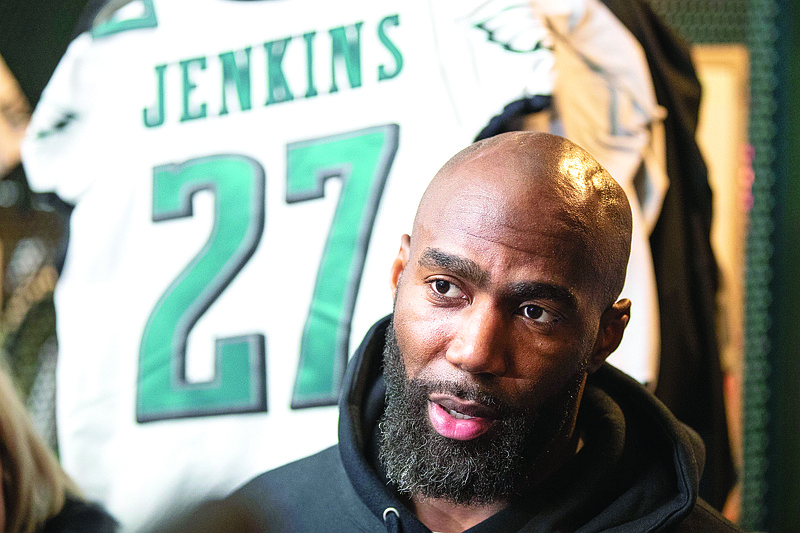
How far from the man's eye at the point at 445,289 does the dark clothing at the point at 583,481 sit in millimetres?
168

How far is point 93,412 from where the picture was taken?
119 cm

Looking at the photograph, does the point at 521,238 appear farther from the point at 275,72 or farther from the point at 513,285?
the point at 275,72

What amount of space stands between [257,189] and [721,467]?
0.86m

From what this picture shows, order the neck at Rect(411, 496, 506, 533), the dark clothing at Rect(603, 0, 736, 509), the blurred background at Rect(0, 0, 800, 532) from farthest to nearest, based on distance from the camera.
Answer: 1. the blurred background at Rect(0, 0, 800, 532)
2. the dark clothing at Rect(603, 0, 736, 509)
3. the neck at Rect(411, 496, 506, 533)

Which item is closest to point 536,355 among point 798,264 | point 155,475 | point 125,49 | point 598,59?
point 598,59

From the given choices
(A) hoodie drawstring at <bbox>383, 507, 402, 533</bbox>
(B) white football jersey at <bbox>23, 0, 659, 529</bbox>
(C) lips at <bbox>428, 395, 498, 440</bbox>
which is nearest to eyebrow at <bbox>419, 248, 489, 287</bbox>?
(C) lips at <bbox>428, 395, 498, 440</bbox>

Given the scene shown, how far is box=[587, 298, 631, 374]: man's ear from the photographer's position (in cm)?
75

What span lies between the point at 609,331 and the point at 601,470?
14cm

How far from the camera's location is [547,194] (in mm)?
682

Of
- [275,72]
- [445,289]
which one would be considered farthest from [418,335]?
[275,72]

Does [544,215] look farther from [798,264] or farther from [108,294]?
[798,264]

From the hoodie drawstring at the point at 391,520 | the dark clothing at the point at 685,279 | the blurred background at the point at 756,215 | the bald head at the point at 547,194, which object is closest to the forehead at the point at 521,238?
the bald head at the point at 547,194

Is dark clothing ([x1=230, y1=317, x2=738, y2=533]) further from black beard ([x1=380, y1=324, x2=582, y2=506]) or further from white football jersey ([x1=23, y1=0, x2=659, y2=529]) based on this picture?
white football jersey ([x1=23, y1=0, x2=659, y2=529])

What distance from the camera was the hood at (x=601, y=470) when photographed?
705mm
